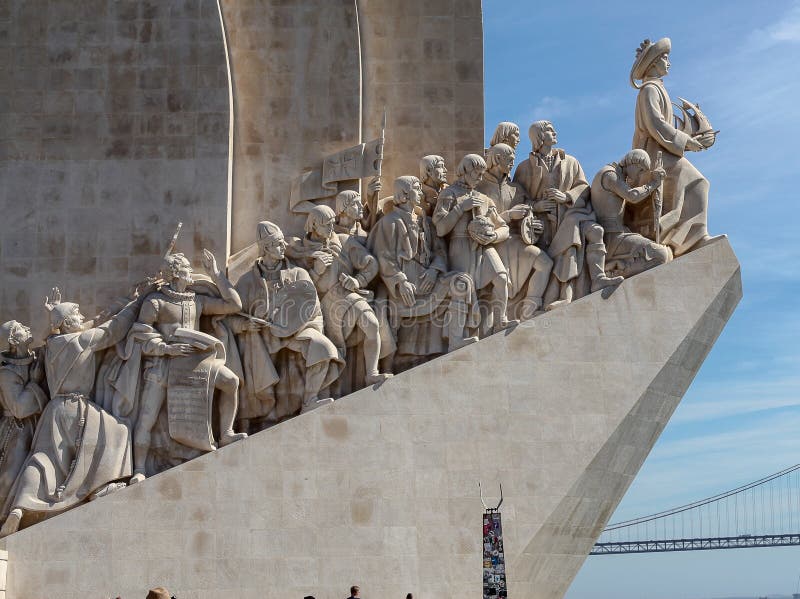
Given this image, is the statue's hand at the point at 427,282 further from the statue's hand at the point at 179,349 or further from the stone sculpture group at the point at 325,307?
the statue's hand at the point at 179,349

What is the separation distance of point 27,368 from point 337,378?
2.81 m

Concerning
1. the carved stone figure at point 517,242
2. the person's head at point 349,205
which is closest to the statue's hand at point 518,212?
the carved stone figure at point 517,242

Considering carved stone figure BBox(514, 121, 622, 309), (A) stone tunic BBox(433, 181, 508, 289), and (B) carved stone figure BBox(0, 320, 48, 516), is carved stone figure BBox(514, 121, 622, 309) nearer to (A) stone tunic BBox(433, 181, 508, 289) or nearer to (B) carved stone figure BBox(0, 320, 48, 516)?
(A) stone tunic BBox(433, 181, 508, 289)

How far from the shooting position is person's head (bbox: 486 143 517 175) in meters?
12.6

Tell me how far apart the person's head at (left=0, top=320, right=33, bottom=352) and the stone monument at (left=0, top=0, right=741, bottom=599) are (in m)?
0.04

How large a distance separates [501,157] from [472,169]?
372mm

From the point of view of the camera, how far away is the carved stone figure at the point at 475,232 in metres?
12.2

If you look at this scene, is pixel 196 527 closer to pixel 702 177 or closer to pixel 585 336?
pixel 585 336

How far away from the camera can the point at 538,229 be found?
12570 millimetres

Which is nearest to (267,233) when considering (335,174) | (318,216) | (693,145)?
(318,216)

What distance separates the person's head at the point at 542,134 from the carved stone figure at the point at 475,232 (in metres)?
0.64

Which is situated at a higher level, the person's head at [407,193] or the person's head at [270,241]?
the person's head at [407,193]

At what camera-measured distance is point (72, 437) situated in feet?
38.0

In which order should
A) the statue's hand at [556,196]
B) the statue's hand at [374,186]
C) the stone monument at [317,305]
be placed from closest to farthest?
the stone monument at [317,305] < the statue's hand at [556,196] < the statue's hand at [374,186]
